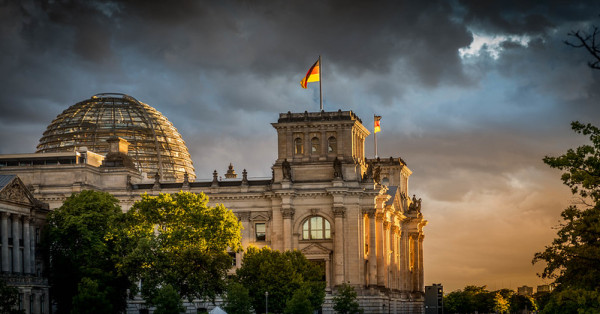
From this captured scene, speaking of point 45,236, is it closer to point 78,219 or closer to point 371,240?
point 78,219

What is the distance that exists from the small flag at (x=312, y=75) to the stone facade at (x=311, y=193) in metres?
4.67

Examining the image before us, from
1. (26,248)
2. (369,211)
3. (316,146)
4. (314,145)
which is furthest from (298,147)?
(26,248)

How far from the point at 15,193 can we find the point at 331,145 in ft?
171

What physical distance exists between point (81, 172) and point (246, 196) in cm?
2364

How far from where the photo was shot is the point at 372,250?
15375 cm

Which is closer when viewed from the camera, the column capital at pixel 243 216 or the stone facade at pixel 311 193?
the stone facade at pixel 311 193

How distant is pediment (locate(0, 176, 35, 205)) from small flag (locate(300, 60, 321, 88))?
47.5m

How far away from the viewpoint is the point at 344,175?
15175 centimetres

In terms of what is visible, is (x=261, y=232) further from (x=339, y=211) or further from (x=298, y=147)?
(x=298, y=147)

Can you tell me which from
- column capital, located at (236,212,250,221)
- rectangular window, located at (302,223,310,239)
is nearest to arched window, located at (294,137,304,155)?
rectangular window, located at (302,223,310,239)

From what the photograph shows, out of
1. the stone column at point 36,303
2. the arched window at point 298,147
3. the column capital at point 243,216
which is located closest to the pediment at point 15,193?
the stone column at point 36,303

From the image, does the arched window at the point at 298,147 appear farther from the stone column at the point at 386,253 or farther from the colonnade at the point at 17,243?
the colonnade at the point at 17,243

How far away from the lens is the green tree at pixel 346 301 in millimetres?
137750

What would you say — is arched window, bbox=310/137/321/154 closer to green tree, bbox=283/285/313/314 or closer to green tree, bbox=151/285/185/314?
green tree, bbox=283/285/313/314
